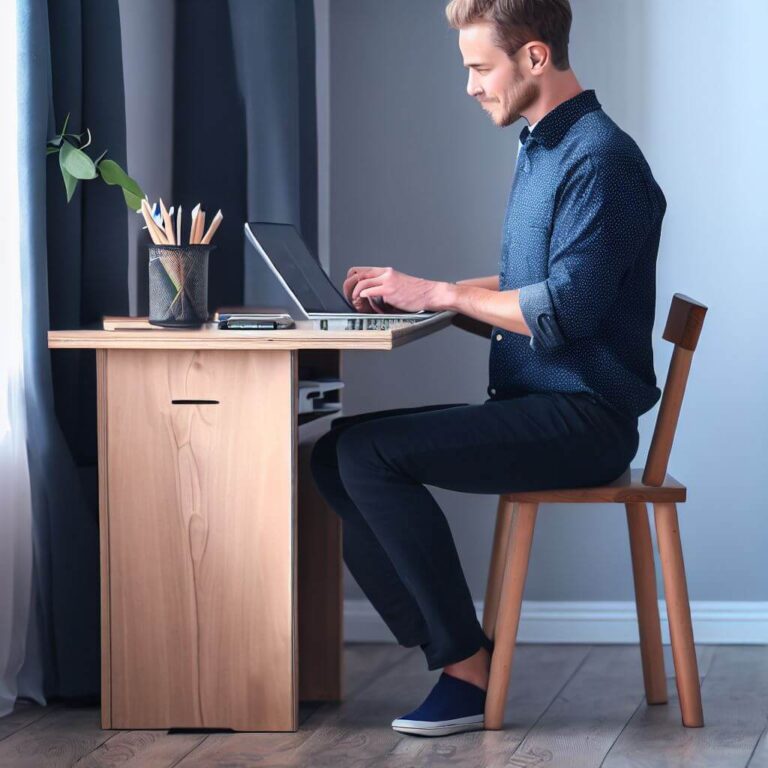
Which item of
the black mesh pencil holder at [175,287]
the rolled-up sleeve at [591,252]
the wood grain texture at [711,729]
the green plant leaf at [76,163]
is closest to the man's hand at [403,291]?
the rolled-up sleeve at [591,252]

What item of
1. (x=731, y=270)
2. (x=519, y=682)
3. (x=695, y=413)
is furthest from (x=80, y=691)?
(x=731, y=270)

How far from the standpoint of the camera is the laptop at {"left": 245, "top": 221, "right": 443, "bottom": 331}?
1.77 metres

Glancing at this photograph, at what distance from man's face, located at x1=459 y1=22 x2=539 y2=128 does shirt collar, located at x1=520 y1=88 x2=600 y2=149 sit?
0.13 ft

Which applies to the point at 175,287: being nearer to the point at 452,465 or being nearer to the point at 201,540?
the point at 201,540

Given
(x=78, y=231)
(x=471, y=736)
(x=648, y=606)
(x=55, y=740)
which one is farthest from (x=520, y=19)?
(x=55, y=740)

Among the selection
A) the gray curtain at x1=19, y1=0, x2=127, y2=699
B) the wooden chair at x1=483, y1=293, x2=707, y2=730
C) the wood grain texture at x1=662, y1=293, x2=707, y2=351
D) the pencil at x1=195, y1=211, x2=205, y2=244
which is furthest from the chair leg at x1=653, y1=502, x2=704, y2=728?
the gray curtain at x1=19, y1=0, x2=127, y2=699

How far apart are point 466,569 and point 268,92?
1.11 metres

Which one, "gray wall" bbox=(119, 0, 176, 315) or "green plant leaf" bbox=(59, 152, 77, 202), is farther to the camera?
"gray wall" bbox=(119, 0, 176, 315)

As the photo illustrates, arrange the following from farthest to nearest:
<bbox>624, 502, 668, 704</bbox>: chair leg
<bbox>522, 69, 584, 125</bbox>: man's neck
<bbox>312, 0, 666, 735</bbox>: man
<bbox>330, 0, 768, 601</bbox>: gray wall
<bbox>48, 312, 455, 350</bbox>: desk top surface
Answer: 1. <bbox>330, 0, 768, 601</bbox>: gray wall
2. <bbox>624, 502, 668, 704</bbox>: chair leg
3. <bbox>522, 69, 584, 125</bbox>: man's neck
4. <bbox>312, 0, 666, 735</bbox>: man
5. <bbox>48, 312, 455, 350</bbox>: desk top surface

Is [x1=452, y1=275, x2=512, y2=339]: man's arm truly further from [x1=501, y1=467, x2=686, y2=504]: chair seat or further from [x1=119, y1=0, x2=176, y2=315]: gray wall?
[x1=119, y1=0, x2=176, y2=315]: gray wall

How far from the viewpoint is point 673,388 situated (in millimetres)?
1928

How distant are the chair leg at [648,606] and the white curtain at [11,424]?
1.03 metres

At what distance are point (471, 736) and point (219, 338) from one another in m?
0.74

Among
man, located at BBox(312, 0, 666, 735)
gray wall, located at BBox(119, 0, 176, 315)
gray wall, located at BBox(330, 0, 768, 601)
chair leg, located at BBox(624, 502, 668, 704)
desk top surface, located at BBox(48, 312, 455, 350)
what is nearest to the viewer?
desk top surface, located at BBox(48, 312, 455, 350)
